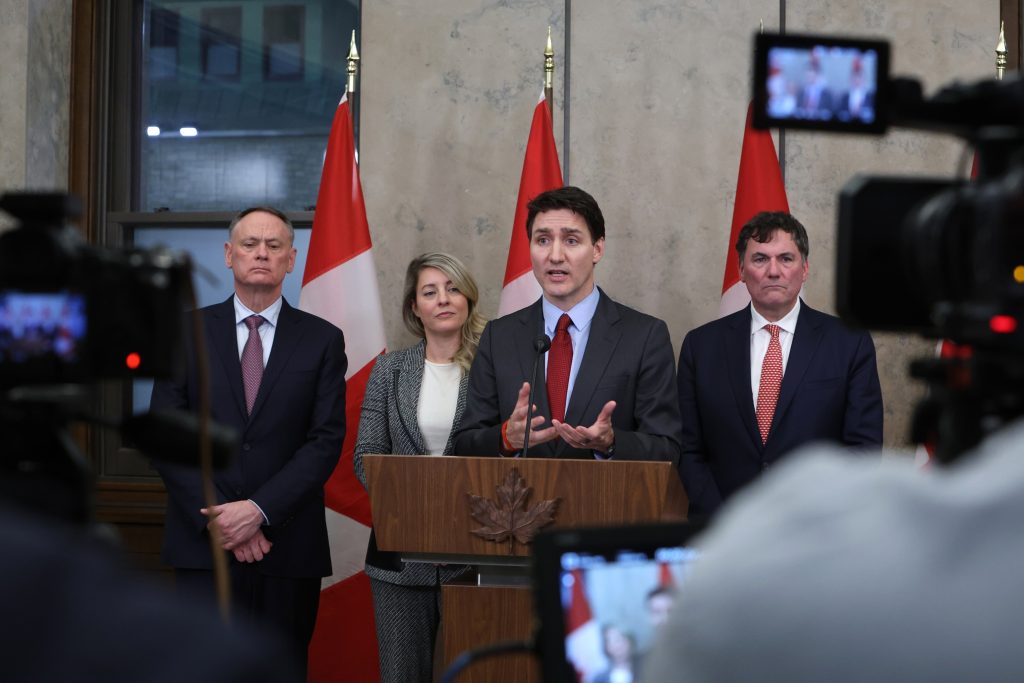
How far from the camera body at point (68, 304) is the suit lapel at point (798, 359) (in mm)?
2837

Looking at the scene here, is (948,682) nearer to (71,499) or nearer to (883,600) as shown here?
(883,600)

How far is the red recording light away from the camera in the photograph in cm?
98

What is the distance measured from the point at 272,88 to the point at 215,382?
7.18 ft

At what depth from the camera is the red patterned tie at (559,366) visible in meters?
3.62

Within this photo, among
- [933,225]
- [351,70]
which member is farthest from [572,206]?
[933,225]

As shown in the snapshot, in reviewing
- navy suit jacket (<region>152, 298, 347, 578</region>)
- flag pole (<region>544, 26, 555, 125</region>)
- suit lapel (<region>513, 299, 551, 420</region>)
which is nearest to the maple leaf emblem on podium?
suit lapel (<region>513, 299, 551, 420</region>)

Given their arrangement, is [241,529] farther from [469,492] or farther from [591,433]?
[591,433]

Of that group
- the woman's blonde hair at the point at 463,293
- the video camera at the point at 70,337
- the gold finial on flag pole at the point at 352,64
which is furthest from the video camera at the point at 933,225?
the gold finial on flag pole at the point at 352,64

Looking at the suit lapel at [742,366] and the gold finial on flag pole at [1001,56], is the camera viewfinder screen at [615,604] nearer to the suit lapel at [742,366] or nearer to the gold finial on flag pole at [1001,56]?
the suit lapel at [742,366]

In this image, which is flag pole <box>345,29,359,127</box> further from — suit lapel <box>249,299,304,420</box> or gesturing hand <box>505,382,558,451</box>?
gesturing hand <box>505,382,558,451</box>

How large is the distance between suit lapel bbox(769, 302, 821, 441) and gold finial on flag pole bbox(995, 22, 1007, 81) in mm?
1765

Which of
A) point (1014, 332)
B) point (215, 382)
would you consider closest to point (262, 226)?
point (215, 382)

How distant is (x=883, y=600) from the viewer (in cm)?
65

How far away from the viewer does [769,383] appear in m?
3.81
